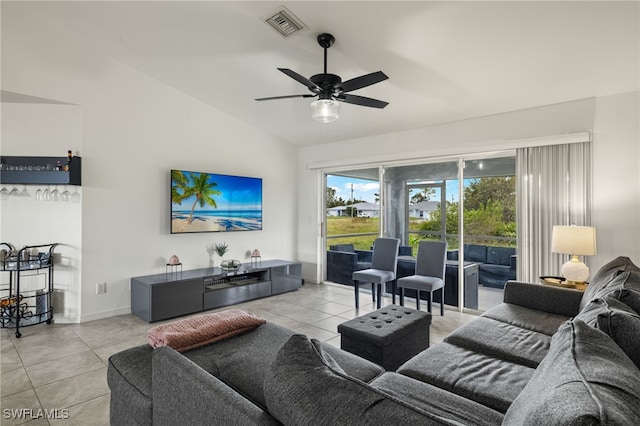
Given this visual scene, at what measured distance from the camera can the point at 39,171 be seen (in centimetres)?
381

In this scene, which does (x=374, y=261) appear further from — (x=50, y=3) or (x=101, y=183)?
(x=50, y=3)

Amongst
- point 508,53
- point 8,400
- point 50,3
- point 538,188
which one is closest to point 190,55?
point 50,3

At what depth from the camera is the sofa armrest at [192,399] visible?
103 cm

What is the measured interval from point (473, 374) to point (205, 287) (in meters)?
3.56

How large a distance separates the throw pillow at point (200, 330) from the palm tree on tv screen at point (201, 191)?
9.36 ft

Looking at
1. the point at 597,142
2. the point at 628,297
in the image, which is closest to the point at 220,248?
the point at 628,297

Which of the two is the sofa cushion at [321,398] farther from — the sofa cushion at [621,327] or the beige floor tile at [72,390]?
the beige floor tile at [72,390]

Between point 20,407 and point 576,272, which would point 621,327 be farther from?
point 20,407

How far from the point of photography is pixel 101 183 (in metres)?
4.12

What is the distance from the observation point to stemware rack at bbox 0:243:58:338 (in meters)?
3.63

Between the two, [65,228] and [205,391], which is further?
[65,228]

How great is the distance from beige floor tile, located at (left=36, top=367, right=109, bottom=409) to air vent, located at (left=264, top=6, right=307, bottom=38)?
3269 millimetres

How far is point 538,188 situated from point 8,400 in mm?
5049

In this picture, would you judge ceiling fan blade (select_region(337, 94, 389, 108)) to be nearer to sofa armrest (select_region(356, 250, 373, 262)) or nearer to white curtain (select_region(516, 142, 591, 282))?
white curtain (select_region(516, 142, 591, 282))
